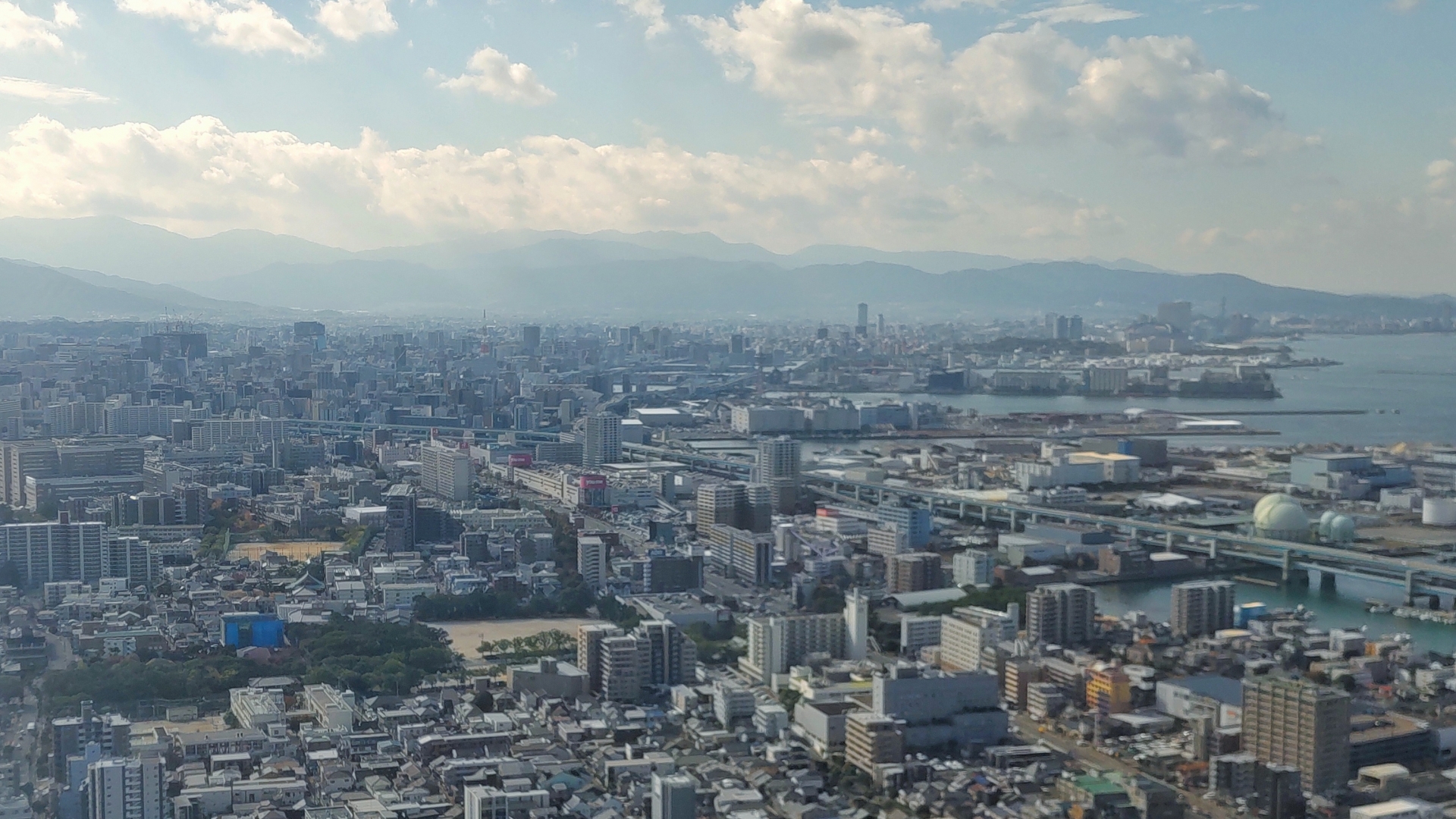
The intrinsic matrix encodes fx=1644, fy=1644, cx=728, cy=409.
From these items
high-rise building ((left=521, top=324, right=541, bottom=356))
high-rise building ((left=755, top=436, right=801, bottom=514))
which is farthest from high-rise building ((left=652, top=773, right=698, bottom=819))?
high-rise building ((left=521, top=324, right=541, bottom=356))

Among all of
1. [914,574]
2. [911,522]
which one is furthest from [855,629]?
[911,522]

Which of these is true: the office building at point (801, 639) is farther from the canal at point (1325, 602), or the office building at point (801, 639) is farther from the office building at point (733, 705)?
the canal at point (1325, 602)

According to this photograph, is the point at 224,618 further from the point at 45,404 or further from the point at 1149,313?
the point at 1149,313

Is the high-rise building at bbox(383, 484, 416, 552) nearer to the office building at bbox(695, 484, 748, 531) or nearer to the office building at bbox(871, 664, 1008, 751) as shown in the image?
the office building at bbox(695, 484, 748, 531)

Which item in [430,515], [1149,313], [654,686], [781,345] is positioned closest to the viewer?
[654,686]

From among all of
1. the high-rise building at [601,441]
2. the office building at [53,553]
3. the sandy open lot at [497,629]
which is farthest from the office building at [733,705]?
the high-rise building at [601,441]

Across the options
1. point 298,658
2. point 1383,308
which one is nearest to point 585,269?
point 1383,308
